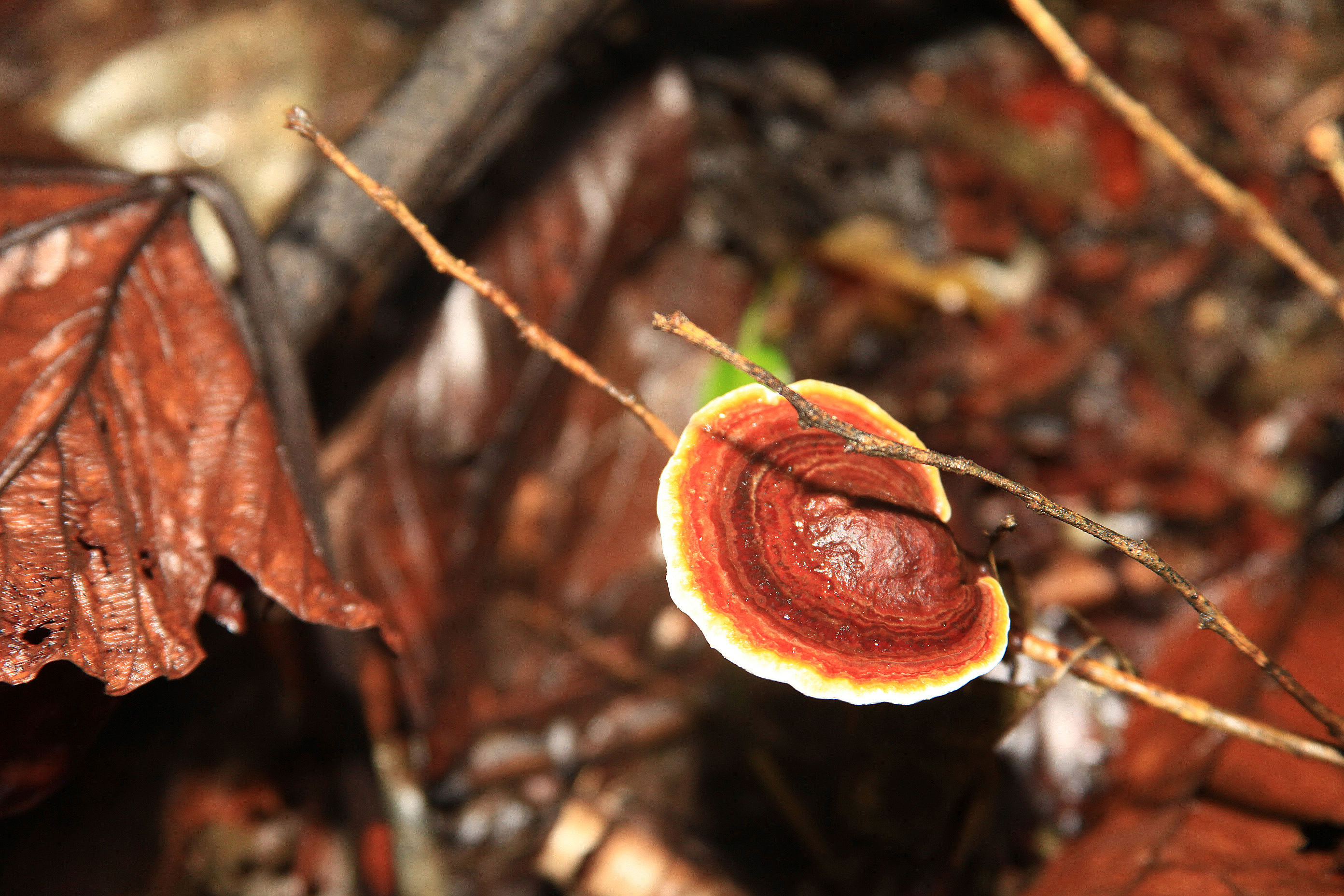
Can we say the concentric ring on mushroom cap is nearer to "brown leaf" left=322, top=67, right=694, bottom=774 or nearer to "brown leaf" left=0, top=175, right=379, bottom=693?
"brown leaf" left=0, top=175, right=379, bottom=693

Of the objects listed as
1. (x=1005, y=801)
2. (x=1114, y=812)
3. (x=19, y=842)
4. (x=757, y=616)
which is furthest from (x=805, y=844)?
(x=19, y=842)

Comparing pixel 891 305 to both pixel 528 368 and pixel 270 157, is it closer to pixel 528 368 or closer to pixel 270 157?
pixel 528 368

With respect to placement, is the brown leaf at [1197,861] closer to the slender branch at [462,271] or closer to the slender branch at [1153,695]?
the slender branch at [1153,695]

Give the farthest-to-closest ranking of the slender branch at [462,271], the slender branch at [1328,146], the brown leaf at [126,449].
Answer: the slender branch at [1328,146] < the brown leaf at [126,449] < the slender branch at [462,271]

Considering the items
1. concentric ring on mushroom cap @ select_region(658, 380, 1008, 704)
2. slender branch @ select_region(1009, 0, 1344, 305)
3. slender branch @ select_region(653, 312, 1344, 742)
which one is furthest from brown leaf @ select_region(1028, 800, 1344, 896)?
slender branch @ select_region(1009, 0, 1344, 305)

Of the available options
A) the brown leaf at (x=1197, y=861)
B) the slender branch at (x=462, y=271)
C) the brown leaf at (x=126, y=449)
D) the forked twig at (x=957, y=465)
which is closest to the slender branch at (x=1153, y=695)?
the forked twig at (x=957, y=465)

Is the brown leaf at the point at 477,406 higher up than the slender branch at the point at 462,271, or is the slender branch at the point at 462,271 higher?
the slender branch at the point at 462,271
